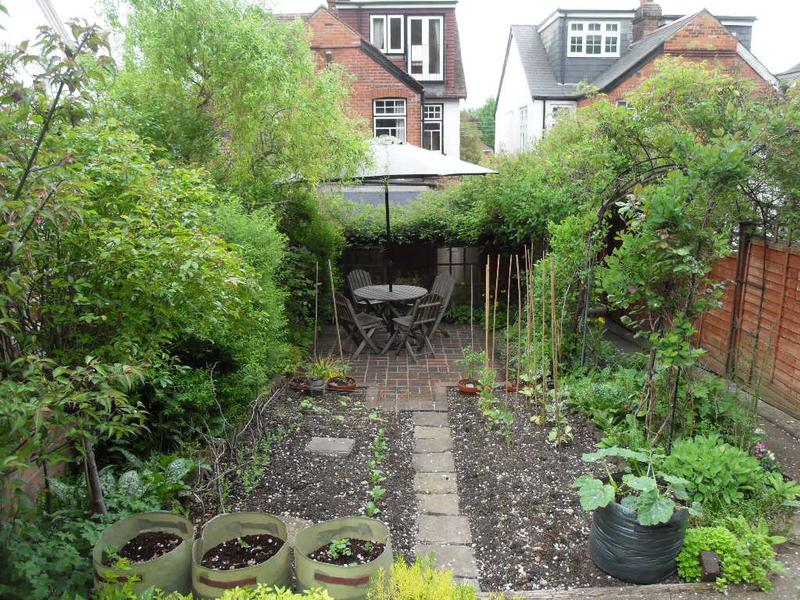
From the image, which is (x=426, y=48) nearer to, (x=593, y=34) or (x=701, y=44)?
(x=593, y=34)

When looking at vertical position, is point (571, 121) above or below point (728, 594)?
above

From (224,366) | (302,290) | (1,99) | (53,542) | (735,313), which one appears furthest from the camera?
(302,290)

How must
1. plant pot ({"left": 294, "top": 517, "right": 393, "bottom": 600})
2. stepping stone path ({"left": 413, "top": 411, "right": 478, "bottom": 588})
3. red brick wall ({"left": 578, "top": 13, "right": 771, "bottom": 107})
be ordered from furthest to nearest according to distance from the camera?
red brick wall ({"left": 578, "top": 13, "right": 771, "bottom": 107}) < stepping stone path ({"left": 413, "top": 411, "right": 478, "bottom": 588}) < plant pot ({"left": 294, "top": 517, "right": 393, "bottom": 600})

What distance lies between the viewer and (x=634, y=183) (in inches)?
207

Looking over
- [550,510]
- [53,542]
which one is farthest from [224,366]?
[550,510]

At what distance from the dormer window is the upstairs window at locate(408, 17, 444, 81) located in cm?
466

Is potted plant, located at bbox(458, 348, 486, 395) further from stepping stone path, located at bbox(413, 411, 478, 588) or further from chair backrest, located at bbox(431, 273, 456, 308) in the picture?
chair backrest, located at bbox(431, 273, 456, 308)

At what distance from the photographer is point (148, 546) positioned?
290 cm

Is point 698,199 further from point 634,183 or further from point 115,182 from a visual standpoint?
point 115,182

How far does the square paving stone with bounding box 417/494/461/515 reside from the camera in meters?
3.90

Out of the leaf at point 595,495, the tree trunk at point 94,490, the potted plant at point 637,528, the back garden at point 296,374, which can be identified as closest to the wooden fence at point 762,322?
the back garden at point 296,374

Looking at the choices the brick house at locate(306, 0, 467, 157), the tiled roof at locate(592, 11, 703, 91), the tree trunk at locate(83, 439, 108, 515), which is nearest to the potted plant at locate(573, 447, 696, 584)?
the tree trunk at locate(83, 439, 108, 515)

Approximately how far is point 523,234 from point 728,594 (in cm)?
616

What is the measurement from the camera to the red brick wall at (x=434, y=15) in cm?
1747
